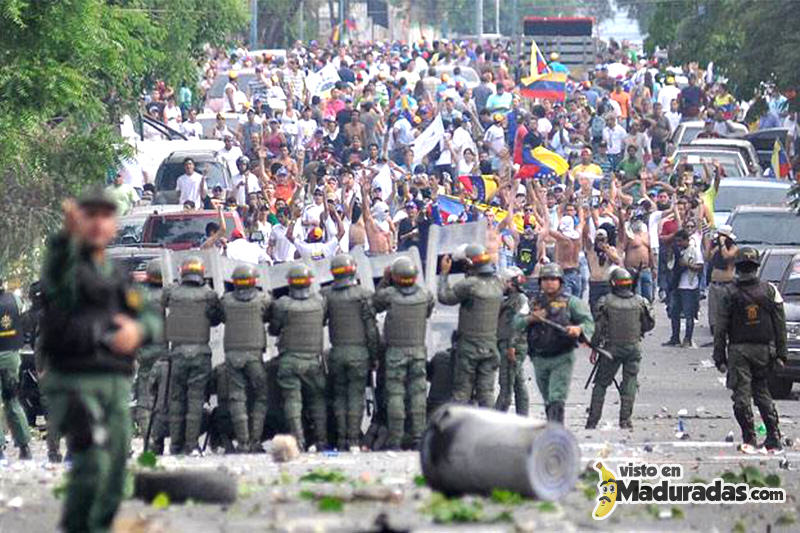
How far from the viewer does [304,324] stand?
18.9 meters

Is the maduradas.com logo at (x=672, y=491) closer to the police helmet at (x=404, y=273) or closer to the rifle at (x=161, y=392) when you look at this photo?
the police helmet at (x=404, y=273)

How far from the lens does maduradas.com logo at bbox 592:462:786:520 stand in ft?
50.3

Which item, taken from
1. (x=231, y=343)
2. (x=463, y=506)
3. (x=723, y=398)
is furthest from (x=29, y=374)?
(x=463, y=506)

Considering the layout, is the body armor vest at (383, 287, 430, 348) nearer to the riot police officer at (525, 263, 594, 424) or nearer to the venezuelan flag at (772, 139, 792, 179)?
the riot police officer at (525, 263, 594, 424)

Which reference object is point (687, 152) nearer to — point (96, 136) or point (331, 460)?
point (96, 136)

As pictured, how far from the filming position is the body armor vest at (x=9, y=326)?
19.5 m

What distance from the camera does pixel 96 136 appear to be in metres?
24.3

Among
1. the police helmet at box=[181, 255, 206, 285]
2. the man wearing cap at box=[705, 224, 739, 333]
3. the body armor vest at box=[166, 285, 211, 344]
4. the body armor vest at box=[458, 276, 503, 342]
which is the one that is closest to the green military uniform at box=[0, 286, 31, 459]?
the body armor vest at box=[166, 285, 211, 344]

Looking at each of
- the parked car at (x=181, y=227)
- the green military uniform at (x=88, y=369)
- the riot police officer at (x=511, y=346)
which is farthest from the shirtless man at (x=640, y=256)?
the green military uniform at (x=88, y=369)

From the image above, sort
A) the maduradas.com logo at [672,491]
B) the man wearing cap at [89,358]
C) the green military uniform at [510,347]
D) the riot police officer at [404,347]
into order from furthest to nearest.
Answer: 1. the green military uniform at [510,347]
2. the riot police officer at [404,347]
3. the maduradas.com logo at [672,491]
4. the man wearing cap at [89,358]

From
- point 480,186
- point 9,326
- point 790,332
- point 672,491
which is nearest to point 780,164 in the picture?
point 480,186

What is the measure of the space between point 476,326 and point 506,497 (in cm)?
633

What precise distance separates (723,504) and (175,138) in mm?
24856

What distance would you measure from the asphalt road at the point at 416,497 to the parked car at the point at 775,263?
2.94 m
